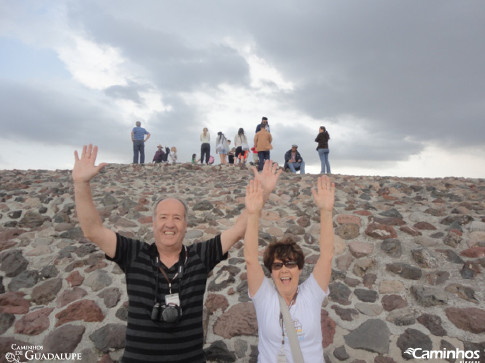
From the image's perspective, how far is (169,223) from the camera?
2605 millimetres

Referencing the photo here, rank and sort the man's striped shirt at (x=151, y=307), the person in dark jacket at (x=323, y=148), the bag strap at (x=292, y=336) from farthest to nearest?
the person in dark jacket at (x=323, y=148)
the man's striped shirt at (x=151, y=307)
the bag strap at (x=292, y=336)

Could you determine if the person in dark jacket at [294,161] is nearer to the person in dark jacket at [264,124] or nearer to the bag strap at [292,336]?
the person in dark jacket at [264,124]

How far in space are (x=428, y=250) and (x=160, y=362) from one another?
4528 millimetres

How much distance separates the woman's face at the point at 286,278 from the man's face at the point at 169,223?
858 millimetres

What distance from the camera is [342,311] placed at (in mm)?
4109

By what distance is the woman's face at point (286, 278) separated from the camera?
259cm

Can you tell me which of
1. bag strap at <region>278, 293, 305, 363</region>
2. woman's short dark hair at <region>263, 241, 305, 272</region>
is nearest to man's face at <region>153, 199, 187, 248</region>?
woman's short dark hair at <region>263, 241, 305, 272</region>

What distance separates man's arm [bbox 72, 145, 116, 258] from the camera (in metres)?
2.39

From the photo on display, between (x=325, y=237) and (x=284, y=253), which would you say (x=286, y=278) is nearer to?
(x=284, y=253)

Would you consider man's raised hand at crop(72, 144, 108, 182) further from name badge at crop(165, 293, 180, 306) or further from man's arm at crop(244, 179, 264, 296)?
man's arm at crop(244, 179, 264, 296)

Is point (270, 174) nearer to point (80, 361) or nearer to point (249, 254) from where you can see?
point (249, 254)

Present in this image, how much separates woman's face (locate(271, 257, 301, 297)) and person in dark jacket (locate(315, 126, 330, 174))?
1098 cm

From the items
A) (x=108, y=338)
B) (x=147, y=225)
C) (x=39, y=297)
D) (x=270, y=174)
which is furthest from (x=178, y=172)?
(x=270, y=174)

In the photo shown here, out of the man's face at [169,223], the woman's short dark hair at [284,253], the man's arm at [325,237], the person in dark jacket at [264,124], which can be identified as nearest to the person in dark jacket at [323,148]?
the person in dark jacket at [264,124]
